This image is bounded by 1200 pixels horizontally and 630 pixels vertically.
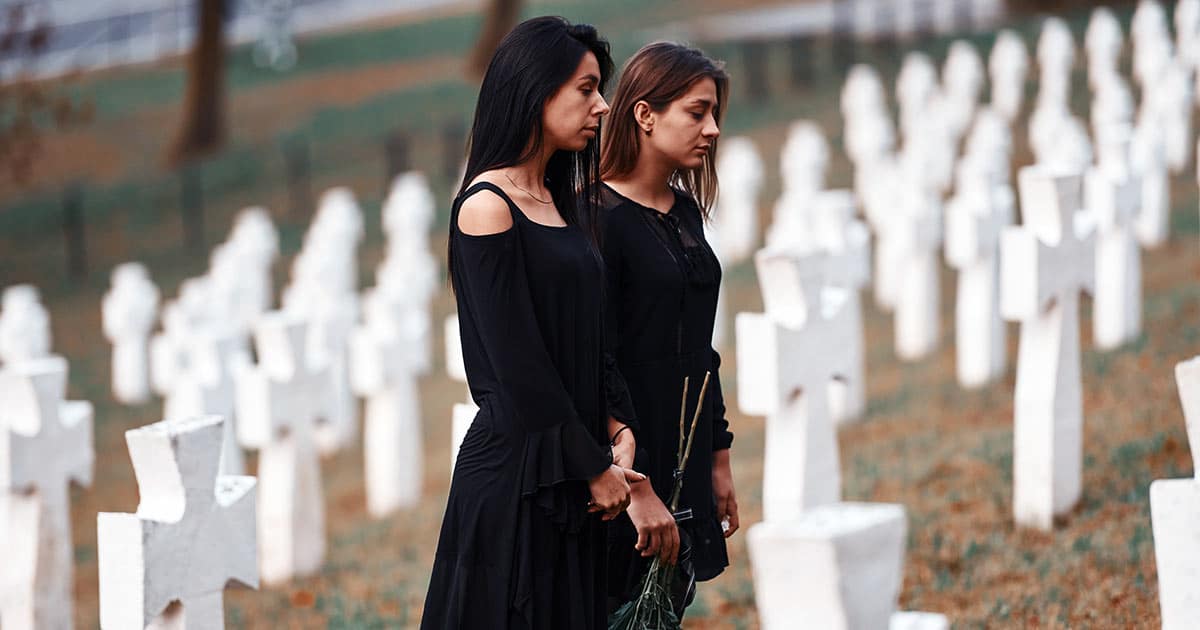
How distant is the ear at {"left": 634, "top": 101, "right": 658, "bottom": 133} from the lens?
4.00 m

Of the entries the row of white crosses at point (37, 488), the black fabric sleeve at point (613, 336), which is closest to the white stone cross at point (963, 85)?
the row of white crosses at point (37, 488)

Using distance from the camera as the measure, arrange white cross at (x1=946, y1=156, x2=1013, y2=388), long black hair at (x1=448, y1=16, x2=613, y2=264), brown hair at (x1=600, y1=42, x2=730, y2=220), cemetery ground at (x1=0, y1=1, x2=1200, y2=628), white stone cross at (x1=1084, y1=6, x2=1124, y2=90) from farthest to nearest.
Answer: white stone cross at (x1=1084, y1=6, x2=1124, y2=90)
white cross at (x1=946, y1=156, x2=1013, y2=388)
cemetery ground at (x1=0, y1=1, x2=1200, y2=628)
brown hair at (x1=600, y1=42, x2=730, y2=220)
long black hair at (x1=448, y1=16, x2=613, y2=264)

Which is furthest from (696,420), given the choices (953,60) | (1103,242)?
(953,60)

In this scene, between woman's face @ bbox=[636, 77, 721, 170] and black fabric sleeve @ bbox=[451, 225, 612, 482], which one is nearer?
black fabric sleeve @ bbox=[451, 225, 612, 482]

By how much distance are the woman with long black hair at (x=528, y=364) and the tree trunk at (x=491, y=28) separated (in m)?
20.8

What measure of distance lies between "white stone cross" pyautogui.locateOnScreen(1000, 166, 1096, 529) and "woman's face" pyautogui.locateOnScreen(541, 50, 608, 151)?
260cm

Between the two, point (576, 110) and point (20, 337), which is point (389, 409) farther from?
point (576, 110)

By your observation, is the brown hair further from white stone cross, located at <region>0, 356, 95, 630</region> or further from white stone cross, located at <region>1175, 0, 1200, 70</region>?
white stone cross, located at <region>1175, 0, 1200, 70</region>

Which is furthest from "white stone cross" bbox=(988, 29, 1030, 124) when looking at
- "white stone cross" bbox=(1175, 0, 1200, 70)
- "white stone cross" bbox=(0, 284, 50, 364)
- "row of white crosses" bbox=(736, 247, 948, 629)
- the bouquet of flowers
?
the bouquet of flowers

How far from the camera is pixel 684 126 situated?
157 inches

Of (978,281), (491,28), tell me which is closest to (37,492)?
(978,281)

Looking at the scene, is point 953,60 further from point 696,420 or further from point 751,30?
point 696,420

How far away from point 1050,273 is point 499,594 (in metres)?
3.00

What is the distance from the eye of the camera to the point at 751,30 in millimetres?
25000
